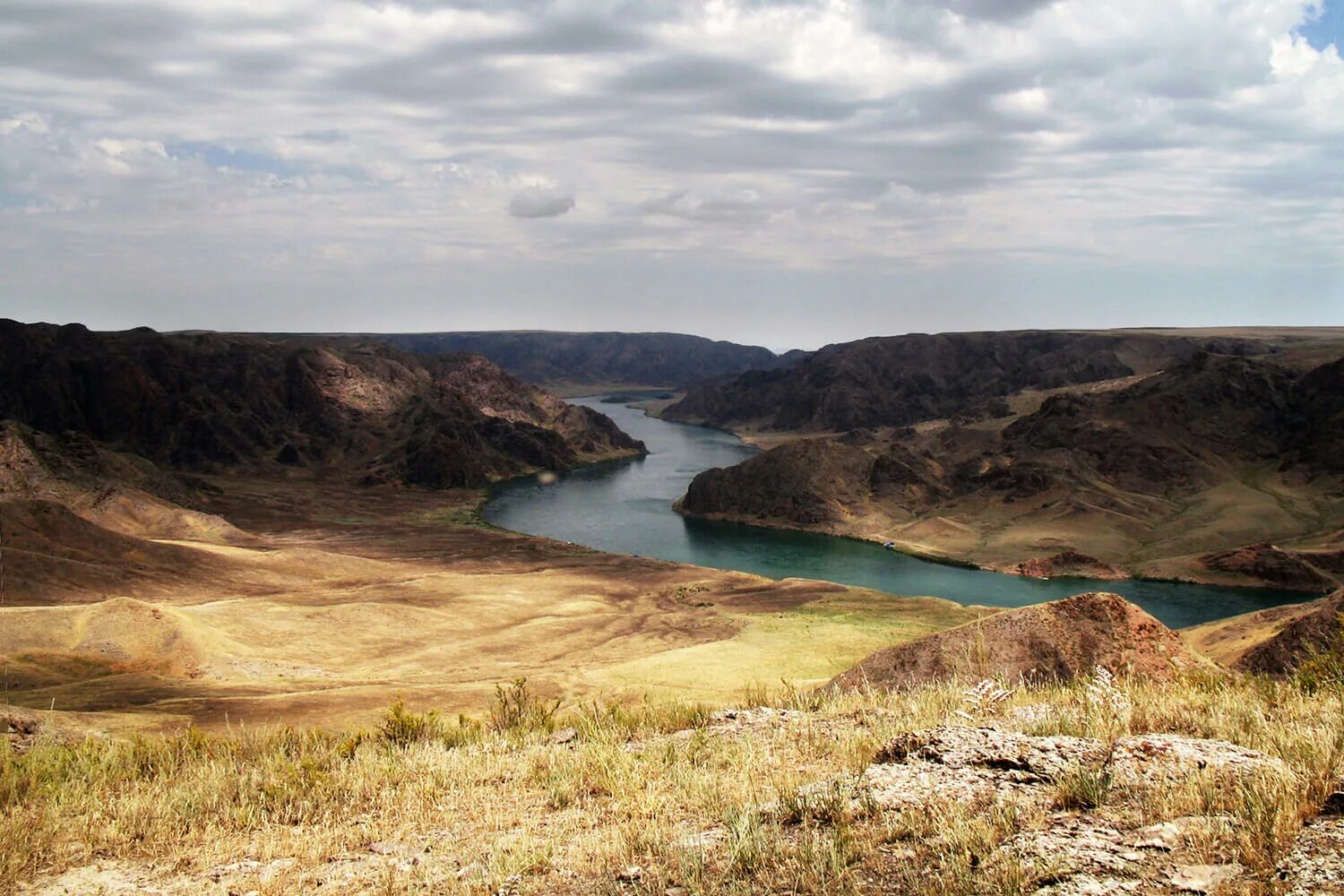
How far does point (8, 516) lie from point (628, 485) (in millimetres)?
82104

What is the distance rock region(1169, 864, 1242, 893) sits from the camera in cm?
443

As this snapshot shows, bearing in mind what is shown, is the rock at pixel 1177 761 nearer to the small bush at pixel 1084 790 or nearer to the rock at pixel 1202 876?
the small bush at pixel 1084 790

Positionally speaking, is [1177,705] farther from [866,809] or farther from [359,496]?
[359,496]

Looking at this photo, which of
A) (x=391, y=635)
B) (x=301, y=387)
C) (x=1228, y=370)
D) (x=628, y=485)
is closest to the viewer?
(x=391, y=635)

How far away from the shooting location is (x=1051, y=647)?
17.9m

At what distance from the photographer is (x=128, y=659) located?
1168 inches

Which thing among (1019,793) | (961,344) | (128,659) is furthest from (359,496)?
(961,344)

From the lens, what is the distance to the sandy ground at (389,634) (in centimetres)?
2598

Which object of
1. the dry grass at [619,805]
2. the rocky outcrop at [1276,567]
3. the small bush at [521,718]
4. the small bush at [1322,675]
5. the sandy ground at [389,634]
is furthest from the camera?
the rocky outcrop at [1276,567]

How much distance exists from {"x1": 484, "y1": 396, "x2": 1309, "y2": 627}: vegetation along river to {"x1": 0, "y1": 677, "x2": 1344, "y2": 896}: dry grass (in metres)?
53.5

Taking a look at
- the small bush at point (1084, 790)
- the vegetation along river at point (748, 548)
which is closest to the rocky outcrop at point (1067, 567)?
the vegetation along river at point (748, 548)

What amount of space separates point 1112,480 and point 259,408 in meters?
113

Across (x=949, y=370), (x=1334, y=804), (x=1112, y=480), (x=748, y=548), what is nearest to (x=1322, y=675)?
(x=1334, y=804)

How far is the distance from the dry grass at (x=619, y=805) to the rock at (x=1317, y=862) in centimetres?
11
